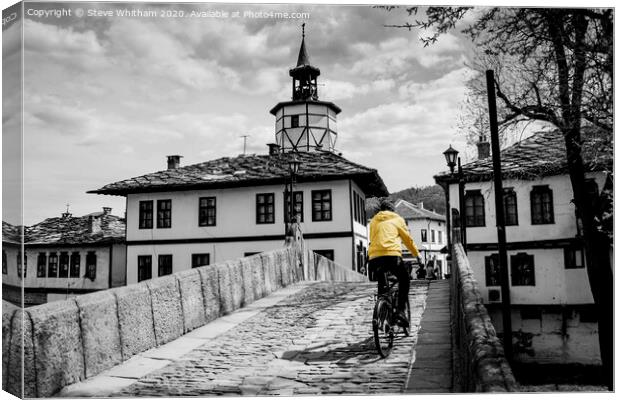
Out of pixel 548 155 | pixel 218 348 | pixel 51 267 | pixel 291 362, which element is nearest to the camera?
pixel 291 362

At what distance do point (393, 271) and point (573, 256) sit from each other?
16742mm

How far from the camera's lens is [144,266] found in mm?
26438

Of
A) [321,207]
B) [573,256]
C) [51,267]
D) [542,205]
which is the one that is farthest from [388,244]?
[321,207]

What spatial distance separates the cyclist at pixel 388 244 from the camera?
6.04 metres

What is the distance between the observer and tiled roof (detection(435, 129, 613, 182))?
289 inches

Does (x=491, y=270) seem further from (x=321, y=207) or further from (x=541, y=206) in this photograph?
(x=321, y=207)

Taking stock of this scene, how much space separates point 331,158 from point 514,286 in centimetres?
903

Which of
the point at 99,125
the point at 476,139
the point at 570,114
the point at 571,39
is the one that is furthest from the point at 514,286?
the point at 99,125

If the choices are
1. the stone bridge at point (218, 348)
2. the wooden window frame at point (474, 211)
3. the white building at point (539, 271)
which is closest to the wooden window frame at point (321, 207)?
the white building at point (539, 271)

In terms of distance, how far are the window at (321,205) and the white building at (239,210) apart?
1.6 inches

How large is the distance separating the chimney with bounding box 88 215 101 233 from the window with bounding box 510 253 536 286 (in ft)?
56.4

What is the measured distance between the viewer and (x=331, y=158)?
2564 centimetres

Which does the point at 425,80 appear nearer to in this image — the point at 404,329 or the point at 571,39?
the point at 571,39

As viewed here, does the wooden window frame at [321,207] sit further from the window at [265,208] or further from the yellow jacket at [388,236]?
the yellow jacket at [388,236]
